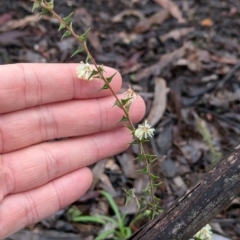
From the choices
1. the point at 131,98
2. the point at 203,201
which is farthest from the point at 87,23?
the point at 203,201

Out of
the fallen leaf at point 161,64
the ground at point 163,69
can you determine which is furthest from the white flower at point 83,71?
the fallen leaf at point 161,64

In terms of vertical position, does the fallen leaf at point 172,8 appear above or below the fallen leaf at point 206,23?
above

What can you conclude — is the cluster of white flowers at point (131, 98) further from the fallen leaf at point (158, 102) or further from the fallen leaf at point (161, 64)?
the fallen leaf at point (161, 64)

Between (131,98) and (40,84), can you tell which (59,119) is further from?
(131,98)

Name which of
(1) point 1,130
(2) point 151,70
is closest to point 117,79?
(1) point 1,130

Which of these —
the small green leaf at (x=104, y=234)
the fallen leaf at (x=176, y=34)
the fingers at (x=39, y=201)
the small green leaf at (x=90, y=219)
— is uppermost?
the fallen leaf at (x=176, y=34)

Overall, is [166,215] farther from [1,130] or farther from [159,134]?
[159,134]

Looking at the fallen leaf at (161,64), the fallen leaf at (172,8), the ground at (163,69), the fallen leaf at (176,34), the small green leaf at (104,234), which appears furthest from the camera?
the fallen leaf at (172,8)
